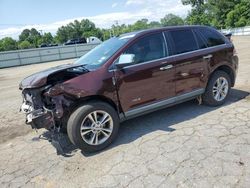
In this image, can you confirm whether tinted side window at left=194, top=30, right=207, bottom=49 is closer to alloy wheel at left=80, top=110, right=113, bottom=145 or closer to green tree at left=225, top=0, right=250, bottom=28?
alloy wheel at left=80, top=110, right=113, bottom=145

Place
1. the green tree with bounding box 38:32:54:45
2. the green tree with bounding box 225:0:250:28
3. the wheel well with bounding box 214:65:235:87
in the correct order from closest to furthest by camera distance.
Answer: the wheel well with bounding box 214:65:235:87 → the green tree with bounding box 225:0:250:28 → the green tree with bounding box 38:32:54:45

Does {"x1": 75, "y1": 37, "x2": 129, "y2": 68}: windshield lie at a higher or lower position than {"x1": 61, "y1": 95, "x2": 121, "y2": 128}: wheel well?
higher

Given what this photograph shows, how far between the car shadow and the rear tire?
0.15 metres

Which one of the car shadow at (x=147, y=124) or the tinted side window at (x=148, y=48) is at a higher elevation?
the tinted side window at (x=148, y=48)

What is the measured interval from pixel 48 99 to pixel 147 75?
67.4 inches

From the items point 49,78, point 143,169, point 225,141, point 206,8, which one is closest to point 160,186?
point 143,169

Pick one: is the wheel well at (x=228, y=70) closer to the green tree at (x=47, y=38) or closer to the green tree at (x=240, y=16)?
the green tree at (x=240, y=16)

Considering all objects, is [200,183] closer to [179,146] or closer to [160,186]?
[160,186]

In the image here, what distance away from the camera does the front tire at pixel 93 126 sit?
148 inches

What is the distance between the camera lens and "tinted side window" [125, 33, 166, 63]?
14.3 feet

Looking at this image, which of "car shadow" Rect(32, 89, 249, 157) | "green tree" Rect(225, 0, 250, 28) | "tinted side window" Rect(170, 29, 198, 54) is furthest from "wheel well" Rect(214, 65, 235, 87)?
"green tree" Rect(225, 0, 250, 28)

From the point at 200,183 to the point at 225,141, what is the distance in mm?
1153

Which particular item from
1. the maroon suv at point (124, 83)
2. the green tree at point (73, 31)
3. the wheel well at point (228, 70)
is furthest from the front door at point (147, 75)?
the green tree at point (73, 31)

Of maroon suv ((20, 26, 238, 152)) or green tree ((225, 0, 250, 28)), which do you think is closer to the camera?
maroon suv ((20, 26, 238, 152))
